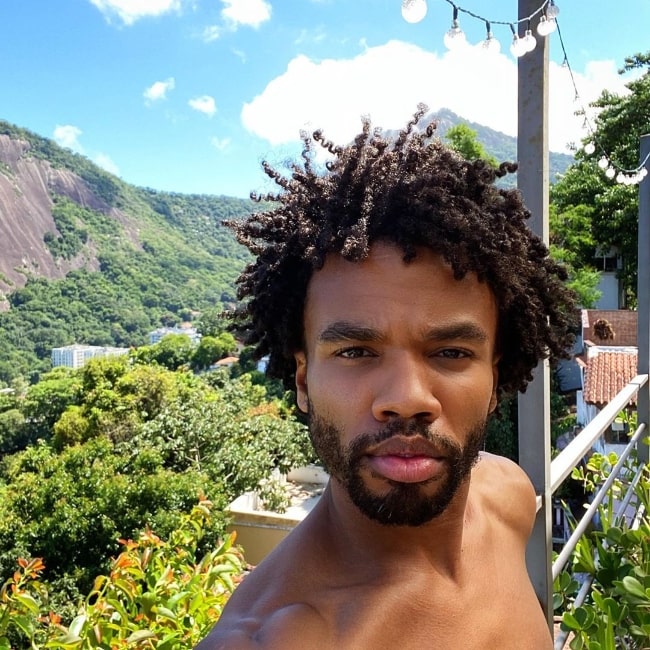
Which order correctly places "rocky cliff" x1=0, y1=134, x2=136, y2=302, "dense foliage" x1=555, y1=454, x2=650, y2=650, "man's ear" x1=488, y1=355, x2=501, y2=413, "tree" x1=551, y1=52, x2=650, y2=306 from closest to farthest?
"man's ear" x1=488, y1=355, x2=501, y2=413 < "dense foliage" x1=555, y1=454, x2=650, y2=650 < "tree" x1=551, y1=52, x2=650, y2=306 < "rocky cliff" x1=0, y1=134, x2=136, y2=302

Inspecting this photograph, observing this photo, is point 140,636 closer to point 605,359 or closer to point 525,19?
point 525,19

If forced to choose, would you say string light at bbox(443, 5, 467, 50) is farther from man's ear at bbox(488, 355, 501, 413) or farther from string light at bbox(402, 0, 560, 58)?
man's ear at bbox(488, 355, 501, 413)

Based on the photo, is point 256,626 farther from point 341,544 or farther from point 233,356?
point 233,356

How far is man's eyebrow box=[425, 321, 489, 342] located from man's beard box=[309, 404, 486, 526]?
0.12 meters

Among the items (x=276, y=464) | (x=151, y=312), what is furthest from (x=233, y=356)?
(x=151, y=312)

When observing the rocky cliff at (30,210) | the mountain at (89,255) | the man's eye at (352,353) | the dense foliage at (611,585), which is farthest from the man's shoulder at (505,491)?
the rocky cliff at (30,210)

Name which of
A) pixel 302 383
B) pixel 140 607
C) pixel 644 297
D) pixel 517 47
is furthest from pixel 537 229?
pixel 644 297

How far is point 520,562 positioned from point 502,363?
13.7 inches

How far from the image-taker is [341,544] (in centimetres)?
86

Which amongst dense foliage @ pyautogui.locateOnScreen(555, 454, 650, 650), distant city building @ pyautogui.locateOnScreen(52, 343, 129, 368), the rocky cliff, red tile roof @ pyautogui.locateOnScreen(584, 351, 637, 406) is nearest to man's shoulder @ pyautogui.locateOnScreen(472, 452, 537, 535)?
dense foliage @ pyautogui.locateOnScreen(555, 454, 650, 650)

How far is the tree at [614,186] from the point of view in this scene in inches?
559

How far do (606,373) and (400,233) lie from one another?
10426 millimetres

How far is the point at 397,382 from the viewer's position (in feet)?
2.60

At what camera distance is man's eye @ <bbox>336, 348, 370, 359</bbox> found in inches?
32.7
